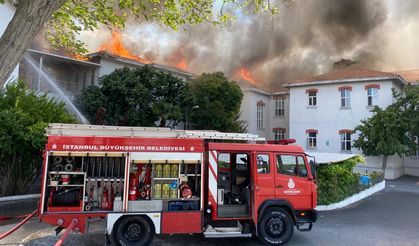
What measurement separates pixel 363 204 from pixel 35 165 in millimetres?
13938

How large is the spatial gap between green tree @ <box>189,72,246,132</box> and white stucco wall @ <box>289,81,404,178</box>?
556 cm

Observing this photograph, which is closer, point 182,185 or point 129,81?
point 182,185

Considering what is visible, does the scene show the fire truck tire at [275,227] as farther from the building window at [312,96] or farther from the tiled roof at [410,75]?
the tiled roof at [410,75]

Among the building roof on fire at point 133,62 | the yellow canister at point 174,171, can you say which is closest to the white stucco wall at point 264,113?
the building roof on fire at point 133,62

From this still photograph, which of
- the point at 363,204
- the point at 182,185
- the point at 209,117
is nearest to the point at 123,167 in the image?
the point at 182,185

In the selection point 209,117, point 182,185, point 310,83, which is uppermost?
point 310,83

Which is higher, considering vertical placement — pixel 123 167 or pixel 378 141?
pixel 378 141

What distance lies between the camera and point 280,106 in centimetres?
3584

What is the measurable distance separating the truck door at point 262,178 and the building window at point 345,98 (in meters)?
21.7

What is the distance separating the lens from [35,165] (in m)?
12.7

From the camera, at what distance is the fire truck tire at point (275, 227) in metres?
7.96

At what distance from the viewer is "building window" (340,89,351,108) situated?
1071 inches

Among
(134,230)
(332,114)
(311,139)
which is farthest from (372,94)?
(134,230)

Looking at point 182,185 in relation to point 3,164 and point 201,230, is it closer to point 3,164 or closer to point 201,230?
point 201,230
